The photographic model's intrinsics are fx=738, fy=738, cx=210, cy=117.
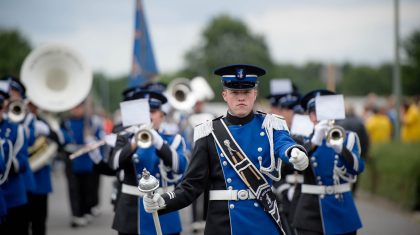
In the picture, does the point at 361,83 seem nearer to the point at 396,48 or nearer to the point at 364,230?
the point at 396,48

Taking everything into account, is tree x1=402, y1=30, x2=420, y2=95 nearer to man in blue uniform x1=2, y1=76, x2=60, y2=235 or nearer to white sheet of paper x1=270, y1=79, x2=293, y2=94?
white sheet of paper x1=270, y1=79, x2=293, y2=94

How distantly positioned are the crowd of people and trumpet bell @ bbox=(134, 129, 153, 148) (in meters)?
0.01

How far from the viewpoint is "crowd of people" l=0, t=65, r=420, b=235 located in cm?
562

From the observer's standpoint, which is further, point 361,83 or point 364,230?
point 361,83

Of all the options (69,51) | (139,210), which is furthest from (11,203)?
(69,51)

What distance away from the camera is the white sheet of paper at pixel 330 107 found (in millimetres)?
7461

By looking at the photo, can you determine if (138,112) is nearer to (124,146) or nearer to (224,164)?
(124,146)

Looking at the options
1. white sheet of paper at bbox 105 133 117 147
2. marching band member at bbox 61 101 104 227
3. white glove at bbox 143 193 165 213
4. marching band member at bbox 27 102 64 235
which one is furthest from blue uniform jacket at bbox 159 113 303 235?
marching band member at bbox 61 101 104 227

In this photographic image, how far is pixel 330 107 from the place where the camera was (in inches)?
295

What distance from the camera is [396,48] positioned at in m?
17.7

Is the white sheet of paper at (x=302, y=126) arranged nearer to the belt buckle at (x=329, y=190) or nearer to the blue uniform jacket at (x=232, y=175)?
the belt buckle at (x=329, y=190)

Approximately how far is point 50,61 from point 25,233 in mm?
3941

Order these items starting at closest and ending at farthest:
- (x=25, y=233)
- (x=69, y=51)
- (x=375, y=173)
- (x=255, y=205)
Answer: (x=255, y=205) → (x=25, y=233) → (x=69, y=51) → (x=375, y=173)

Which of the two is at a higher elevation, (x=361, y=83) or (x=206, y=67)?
(x=206, y=67)
